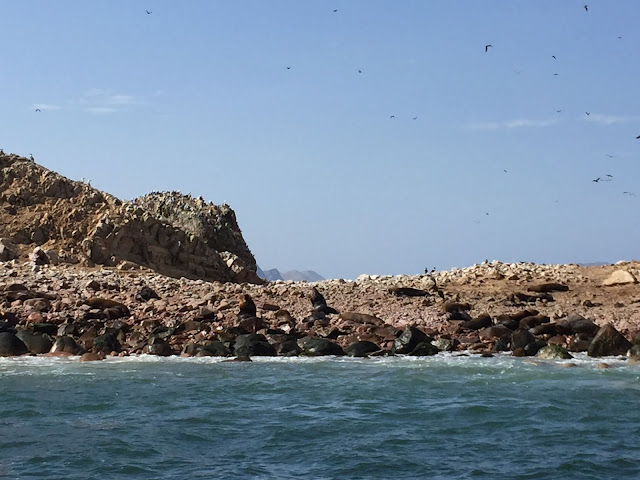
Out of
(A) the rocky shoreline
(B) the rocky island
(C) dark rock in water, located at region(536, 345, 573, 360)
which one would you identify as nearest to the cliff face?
(B) the rocky island

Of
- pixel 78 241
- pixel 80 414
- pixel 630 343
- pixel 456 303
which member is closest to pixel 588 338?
pixel 630 343

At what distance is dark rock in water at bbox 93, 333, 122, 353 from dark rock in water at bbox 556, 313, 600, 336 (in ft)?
34.8

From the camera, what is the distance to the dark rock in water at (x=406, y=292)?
2591cm

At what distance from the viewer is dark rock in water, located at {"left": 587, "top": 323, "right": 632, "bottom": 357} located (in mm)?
19264

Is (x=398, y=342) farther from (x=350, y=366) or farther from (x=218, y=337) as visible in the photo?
(x=218, y=337)

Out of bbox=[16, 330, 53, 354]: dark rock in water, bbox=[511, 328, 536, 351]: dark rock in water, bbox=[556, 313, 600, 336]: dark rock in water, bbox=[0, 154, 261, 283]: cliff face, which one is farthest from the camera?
bbox=[0, 154, 261, 283]: cliff face

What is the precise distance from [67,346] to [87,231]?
47.2 ft

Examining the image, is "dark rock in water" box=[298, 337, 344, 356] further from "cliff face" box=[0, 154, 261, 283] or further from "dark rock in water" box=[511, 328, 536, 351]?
"cliff face" box=[0, 154, 261, 283]

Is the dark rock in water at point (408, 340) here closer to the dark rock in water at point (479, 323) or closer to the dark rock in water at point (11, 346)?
the dark rock in water at point (479, 323)

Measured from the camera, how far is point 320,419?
44.5 ft

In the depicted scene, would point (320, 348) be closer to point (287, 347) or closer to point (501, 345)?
point (287, 347)

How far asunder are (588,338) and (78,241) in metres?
20.5

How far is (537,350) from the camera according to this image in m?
19.7

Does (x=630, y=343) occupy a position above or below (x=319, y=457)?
above
